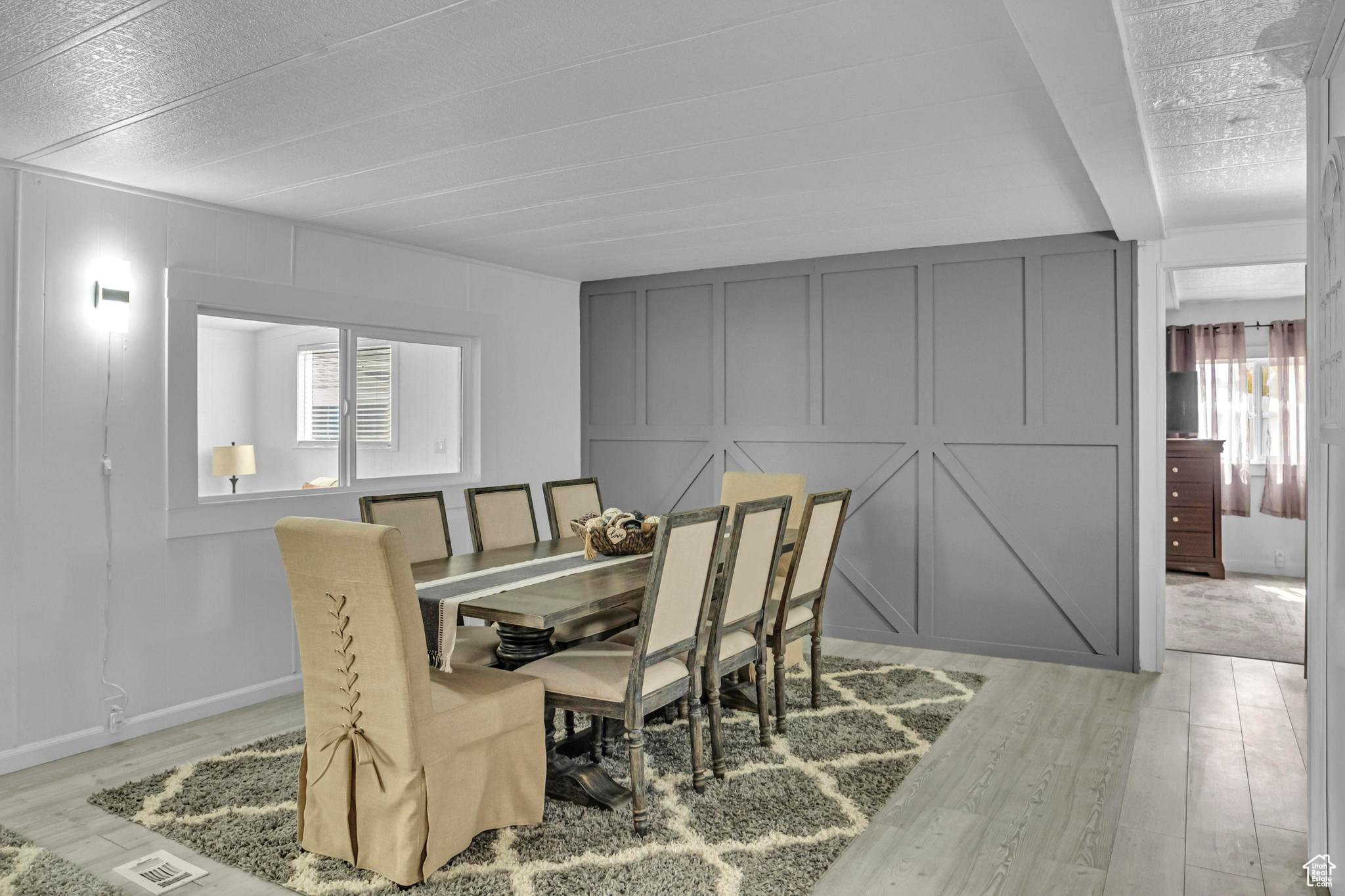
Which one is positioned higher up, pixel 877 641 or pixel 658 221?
pixel 658 221

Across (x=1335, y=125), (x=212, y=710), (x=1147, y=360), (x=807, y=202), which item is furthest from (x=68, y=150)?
(x=1147, y=360)

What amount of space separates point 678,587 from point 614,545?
807mm

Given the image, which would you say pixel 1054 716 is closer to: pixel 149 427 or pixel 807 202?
pixel 807 202

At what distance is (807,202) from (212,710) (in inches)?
139

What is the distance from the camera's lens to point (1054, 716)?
152 inches

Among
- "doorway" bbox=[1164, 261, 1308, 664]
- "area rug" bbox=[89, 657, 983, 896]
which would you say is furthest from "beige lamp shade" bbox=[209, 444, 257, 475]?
"doorway" bbox=[1164, 261, 1308, 664]

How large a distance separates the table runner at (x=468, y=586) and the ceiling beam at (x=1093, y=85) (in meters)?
2.21

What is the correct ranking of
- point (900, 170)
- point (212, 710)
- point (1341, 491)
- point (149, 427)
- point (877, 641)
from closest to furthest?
point (1341, 491) < point (900, 170) < point (149, 427) < point (212, 710) < point (877, 641)

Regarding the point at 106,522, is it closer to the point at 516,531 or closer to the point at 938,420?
the point at 516,531

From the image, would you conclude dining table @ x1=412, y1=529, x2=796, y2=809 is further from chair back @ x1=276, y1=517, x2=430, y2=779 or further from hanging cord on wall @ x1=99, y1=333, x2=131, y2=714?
hanging cord on wall @ x1=99, y1=333, x2=131, y2=714

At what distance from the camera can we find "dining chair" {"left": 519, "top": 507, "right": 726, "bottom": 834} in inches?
109

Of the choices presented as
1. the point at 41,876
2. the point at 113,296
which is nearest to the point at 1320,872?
the point at 41,876

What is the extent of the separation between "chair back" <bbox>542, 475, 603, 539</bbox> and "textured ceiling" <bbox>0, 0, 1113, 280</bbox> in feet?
4.51

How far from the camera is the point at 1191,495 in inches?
288
